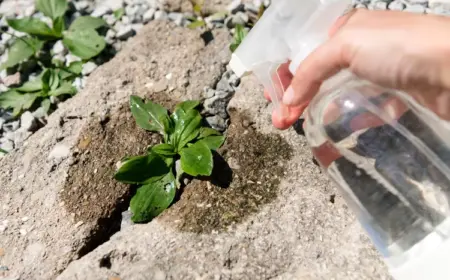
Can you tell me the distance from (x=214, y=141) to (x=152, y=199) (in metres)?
0.27

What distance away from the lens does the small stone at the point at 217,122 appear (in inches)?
77.9

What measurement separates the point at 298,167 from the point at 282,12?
0.65m

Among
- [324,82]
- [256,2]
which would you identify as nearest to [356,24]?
[324,82]

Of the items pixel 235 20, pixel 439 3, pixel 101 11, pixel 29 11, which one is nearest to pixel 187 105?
pixel 235 20

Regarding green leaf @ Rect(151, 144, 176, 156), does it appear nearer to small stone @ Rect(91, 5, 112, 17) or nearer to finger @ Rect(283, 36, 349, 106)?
finger @ Rect(283, 36, 349, 106)

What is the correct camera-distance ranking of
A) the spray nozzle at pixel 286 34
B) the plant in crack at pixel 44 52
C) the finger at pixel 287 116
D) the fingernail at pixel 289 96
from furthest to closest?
the plant in crack at pixel 44 52, the finger at pixel 287 116, the fingernail at pixel 289 96, the spray nozzle at pixel 286 34

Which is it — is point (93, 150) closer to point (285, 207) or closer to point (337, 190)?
point (285, 207)

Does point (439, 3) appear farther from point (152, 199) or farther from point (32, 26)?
point (32, 26)

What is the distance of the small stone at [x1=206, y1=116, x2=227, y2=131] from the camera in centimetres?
198

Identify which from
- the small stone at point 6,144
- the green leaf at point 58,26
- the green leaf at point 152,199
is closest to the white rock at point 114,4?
the green leaf at point 58,26

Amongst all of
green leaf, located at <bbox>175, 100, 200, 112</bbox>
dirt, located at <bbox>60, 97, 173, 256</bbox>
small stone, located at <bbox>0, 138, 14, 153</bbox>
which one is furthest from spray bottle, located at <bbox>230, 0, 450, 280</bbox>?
small stone, located at <bbox>0, 138, 14, 153</bbox>

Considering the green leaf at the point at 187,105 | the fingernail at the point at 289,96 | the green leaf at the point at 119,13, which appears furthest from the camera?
the green leaf at the point at 119,13

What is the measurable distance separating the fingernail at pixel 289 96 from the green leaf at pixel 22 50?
123 cm

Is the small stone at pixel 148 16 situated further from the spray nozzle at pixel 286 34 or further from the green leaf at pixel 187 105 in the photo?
the spray nozzle at pixel 286 34
